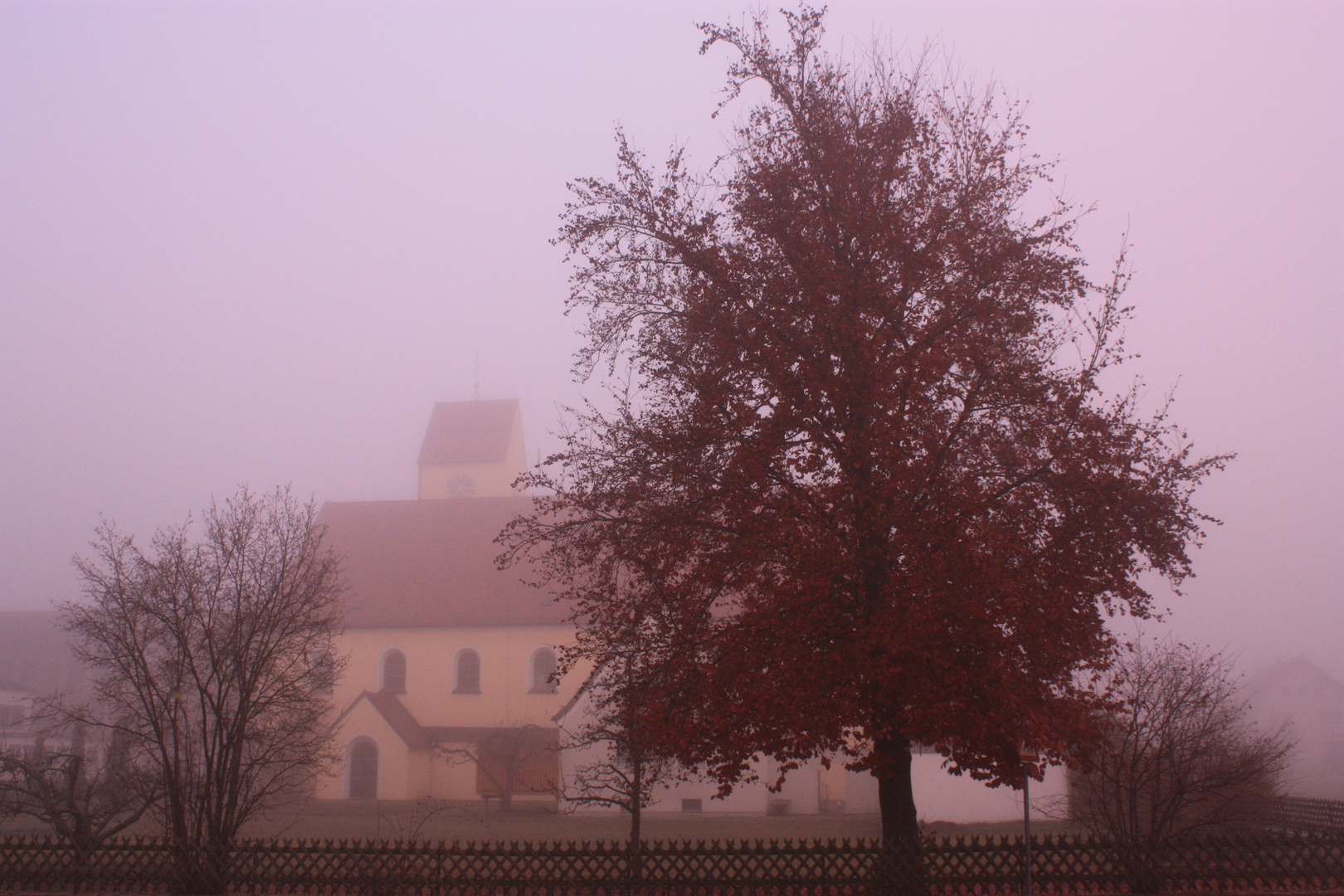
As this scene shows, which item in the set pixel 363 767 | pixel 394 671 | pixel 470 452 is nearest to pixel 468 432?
pixel 470 452

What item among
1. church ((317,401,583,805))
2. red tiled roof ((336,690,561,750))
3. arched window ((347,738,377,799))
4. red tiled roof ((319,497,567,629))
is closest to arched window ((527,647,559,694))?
church ((317,401,583,805))

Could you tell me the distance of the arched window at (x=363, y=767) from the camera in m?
36.8

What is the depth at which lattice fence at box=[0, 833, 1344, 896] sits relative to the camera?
11211 millimetres

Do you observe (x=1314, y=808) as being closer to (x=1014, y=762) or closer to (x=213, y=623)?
(x=1014, y=762)

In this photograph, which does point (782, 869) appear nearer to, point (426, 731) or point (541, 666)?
point (541, 666)

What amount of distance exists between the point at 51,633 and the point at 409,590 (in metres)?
43.3

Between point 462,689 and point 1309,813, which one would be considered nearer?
point 1309,813

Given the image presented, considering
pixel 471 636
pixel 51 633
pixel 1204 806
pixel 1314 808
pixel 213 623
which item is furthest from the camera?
pixel 51 633

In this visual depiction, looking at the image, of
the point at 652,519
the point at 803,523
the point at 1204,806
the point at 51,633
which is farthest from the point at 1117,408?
the point at 51,633

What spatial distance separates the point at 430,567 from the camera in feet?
140

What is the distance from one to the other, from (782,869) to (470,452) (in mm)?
47125

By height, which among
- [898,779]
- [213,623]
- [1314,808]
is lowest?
[1314,808]

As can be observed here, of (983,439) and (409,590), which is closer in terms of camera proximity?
(983,439)

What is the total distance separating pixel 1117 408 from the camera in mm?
10625
